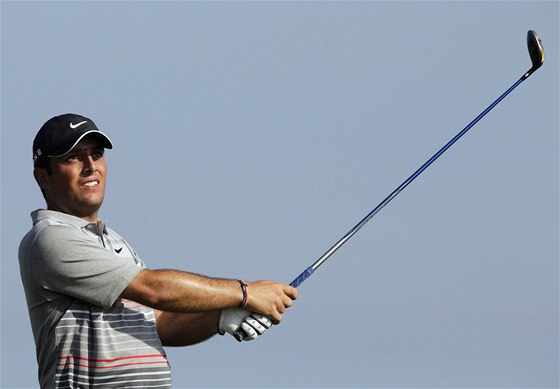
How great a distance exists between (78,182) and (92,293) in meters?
0.88

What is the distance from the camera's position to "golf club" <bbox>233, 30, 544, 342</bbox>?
6586 mm

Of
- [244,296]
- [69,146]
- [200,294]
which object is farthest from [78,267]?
[244,296]

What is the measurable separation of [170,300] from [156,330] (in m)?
0.73

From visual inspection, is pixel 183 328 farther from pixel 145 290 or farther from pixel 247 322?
pixel 145 290

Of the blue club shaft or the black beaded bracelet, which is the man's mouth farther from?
the blue club shaft

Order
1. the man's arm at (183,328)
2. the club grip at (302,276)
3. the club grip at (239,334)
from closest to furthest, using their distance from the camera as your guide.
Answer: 1. the club grip at (239,334)
2. the club grip at (302,276)
3. the man's arm at (183,328)

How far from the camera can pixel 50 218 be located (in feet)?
20.6

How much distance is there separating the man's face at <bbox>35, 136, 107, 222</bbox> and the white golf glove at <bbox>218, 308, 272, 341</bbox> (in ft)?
3.65

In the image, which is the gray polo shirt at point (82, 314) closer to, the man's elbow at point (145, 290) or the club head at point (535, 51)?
the man's elbow at point (145, 290)

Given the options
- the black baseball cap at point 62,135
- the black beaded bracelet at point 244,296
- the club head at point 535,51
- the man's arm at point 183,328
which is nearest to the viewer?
the black beaded bracelet at point 244,296

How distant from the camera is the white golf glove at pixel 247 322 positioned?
6227 millimetres

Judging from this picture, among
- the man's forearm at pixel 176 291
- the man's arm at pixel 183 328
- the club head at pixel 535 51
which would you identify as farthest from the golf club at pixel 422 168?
the man's arm at pixel 183 328

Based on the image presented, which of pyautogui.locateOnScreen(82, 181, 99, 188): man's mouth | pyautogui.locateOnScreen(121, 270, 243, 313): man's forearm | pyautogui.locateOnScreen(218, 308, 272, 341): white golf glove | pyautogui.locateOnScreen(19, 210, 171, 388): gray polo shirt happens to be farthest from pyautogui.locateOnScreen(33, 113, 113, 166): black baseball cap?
pyautogui.locateOnScreen(218, 308, 272, 341): white golf glove

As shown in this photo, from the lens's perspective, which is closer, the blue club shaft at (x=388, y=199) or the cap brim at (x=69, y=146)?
the cap brim at (x=69, y=146)
